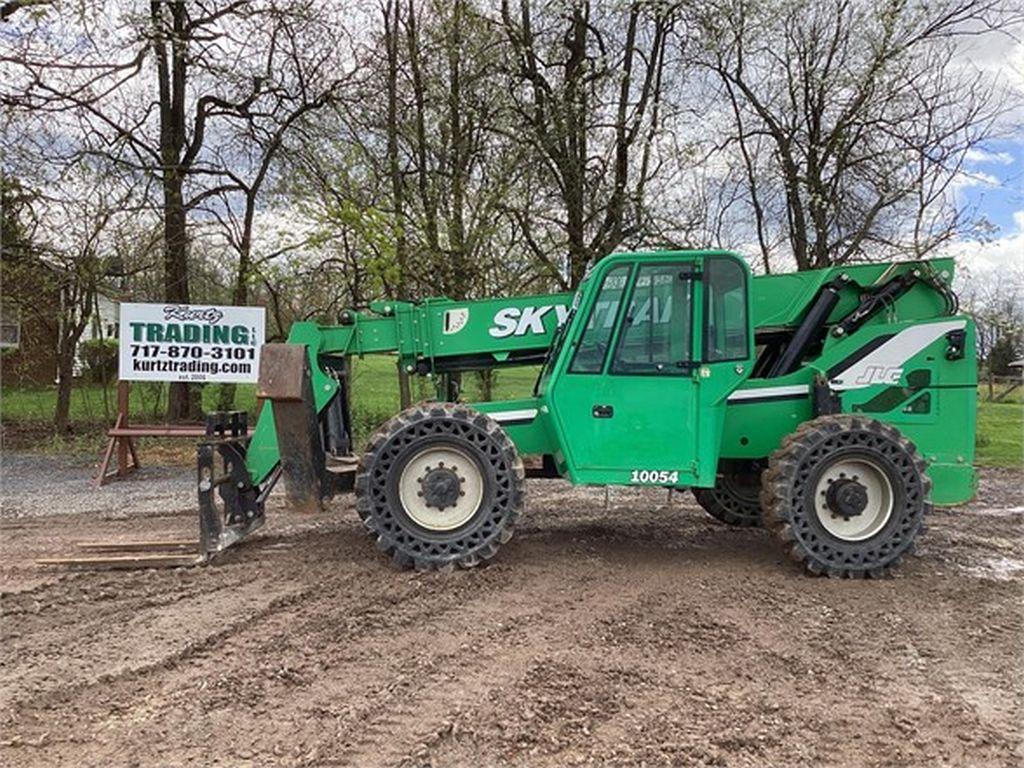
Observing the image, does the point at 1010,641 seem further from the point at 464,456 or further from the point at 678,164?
the point at 678,164

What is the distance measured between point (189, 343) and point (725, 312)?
7.83 meters

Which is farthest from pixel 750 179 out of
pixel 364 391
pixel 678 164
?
pixel 364 391

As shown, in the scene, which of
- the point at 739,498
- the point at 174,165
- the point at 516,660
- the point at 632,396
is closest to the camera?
the point at 516,660

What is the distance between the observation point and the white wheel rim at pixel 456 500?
549 cm

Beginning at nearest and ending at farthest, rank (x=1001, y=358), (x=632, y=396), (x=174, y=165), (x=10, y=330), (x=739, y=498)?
1. (x=632, y=396)
2. (x=739, y=498)
3. (x=174, y=165)
4. (x=10, y=330)
5. (x=1001, y=358)

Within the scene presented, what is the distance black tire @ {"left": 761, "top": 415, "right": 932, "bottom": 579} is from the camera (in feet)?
17.9

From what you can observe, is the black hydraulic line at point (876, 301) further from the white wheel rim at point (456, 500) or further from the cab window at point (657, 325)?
the white wheel rim at point (456, 500)

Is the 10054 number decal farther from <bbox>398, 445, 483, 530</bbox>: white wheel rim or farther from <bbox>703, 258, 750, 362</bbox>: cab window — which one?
<bbox>398, 445, 483, 530</bbox>: white wheel rim

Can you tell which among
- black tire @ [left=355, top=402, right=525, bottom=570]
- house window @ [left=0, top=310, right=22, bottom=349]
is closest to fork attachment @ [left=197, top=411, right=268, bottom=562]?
black tire @ [left=355, top=402, right=525, bottom=570]

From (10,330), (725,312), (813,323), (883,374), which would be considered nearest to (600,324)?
(725,312)

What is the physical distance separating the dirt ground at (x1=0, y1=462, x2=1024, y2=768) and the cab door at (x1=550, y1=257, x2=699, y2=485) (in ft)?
2.52

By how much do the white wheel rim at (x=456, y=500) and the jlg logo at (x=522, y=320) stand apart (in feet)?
3.72

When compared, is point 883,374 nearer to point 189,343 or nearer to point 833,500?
point 833,500

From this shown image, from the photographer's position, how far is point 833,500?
5547 millimetres
